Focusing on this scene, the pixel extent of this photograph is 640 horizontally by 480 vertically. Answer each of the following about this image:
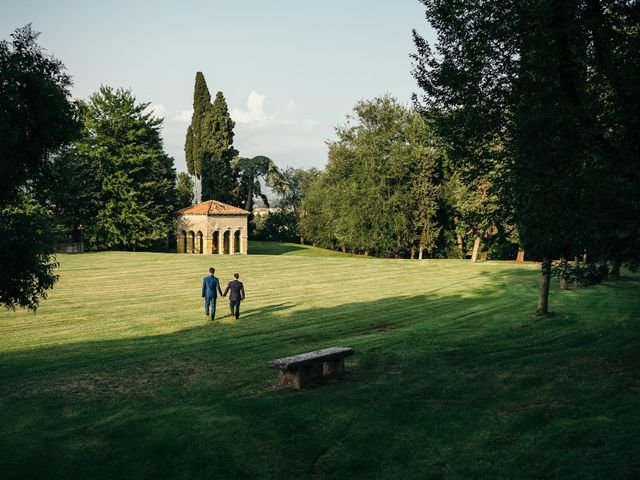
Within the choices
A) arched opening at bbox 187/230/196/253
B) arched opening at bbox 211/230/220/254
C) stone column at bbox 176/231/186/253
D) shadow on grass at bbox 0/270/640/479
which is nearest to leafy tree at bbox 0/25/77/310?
shadow on grass at bbox 0/270/640/479

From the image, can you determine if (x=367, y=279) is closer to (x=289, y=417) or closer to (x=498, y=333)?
(x=498, y=333)

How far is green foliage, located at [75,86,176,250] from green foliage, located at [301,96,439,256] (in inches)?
826

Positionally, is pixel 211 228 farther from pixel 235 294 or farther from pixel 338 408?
pixel 338 408

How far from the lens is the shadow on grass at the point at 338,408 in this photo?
8023 mm

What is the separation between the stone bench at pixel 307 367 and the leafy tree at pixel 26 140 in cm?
515

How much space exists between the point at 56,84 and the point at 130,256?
4088cm

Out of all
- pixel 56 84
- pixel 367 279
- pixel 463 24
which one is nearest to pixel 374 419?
pixel 56 84

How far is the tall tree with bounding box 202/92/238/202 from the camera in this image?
70.1 metres

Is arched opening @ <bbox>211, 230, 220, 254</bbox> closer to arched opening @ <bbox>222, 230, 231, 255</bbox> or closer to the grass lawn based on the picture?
arched opening @ <bbox>222, 230, 231, 255</bbox>

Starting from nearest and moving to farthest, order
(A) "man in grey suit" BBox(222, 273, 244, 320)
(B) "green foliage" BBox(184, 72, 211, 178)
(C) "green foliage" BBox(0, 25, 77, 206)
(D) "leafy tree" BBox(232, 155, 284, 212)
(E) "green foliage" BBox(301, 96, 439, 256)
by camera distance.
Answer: (C) "green foliage" BBox(0, 25, 77, 206), (A) "man in grey suit" BBox(222, 273, 244, 320), (E) "green foliage" BBox(301, 96, 439, 256), (B) "green foliage" BBox(184, 72, 211, 178), (D) "leafy tree" BBox(232, 155, 284, 212)

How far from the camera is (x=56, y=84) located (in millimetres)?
10312

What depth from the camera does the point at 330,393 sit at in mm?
11328

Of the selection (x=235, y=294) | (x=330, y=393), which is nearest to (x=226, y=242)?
(x=235, y=294)

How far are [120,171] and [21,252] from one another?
159 feet
